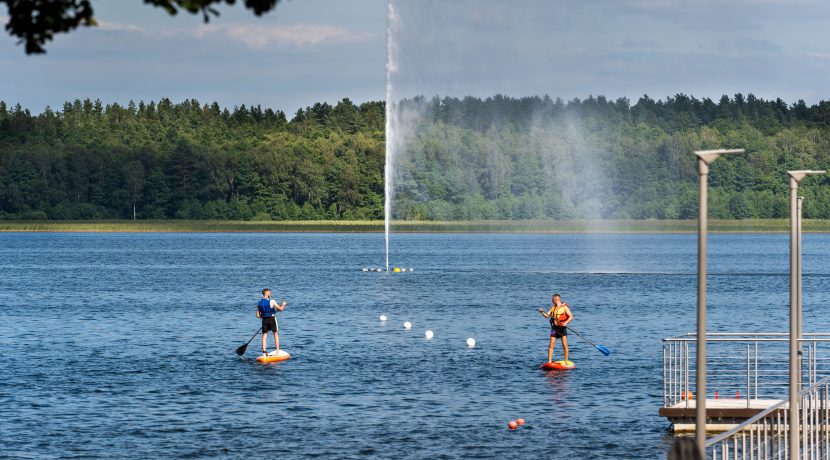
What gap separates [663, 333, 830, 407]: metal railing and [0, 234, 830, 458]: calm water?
1.01m

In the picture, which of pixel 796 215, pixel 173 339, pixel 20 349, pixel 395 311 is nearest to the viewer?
pixel 796 215

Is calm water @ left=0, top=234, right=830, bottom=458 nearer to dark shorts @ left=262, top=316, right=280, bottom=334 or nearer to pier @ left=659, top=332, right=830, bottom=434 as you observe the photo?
pier @ left=659, top=332, right=830, bottom=434

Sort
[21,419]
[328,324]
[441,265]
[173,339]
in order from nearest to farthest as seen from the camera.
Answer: [21,419]
[173,339]
[328,324]
[441,265]

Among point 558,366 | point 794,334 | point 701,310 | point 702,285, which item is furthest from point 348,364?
point 702,285

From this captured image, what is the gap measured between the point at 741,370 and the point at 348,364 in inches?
483

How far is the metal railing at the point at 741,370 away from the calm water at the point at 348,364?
1.01 metres

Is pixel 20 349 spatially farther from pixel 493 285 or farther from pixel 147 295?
pixel 493 285

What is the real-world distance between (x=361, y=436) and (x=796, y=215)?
11.4 m

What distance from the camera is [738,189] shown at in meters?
191

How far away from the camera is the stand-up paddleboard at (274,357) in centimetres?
4266

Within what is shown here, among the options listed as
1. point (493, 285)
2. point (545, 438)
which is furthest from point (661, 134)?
point (545, 438)

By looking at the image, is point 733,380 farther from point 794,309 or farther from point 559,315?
point 794,309

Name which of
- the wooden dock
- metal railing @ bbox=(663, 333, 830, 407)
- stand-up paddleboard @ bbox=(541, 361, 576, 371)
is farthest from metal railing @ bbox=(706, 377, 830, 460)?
stand-up paddleboard @ bbox=(541, 361, 576, 371)

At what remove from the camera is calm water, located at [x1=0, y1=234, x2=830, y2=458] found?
28.9 meters
